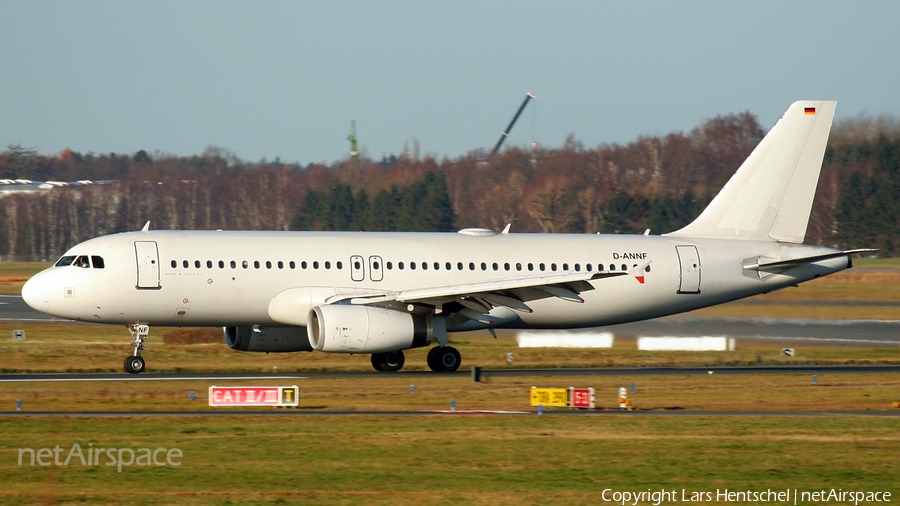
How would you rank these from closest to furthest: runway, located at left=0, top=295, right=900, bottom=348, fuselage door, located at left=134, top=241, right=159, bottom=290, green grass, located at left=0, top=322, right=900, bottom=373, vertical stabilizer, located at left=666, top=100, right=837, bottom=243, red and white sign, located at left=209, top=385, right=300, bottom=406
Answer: red and white sign, located at left=209, top=385, right=300, bottom=406
fuselage door, located at left=134, top=241, right=159, bottom=290
green grass, located at left=0, top=322, right=900, bottom=373
vertical stabilizer, located at left=666, top=100, right=837, bottom=243
runway, located at left=0, top=295, right=900, bottom=348

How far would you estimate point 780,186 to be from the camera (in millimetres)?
34500

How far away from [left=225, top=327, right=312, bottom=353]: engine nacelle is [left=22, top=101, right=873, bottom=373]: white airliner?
1.5 inches

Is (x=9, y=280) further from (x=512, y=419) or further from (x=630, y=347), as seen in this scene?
(x=512, y=419)

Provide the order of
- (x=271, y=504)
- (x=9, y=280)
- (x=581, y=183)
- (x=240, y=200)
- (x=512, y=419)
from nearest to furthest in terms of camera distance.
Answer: (x=271, y=504)
(x=512, y=419)
(x=9, y=280)
(x=581, y=183)
(x=240, y=200)

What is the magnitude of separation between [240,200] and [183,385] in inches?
3217

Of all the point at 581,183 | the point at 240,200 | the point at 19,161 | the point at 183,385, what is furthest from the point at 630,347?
the point at 19,161

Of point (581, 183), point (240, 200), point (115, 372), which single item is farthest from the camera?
point (240, 200)

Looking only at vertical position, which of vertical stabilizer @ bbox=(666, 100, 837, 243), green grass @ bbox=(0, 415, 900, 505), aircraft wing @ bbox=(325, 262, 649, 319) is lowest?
green grass @ bbox=(0, 415, 900, 505)

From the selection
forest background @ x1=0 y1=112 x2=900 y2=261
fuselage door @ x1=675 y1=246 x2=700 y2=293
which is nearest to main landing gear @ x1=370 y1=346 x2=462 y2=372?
fuselage door @ x1=675 y1=246 x2=700 y2=293

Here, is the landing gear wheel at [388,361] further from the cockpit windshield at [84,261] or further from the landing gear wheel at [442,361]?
the cockpit windshield at [84,261]

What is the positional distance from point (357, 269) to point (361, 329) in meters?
3.10

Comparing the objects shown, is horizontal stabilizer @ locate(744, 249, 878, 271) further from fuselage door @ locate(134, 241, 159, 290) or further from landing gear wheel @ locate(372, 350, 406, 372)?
fuselage door @ locate(134, 241, 159, 290)

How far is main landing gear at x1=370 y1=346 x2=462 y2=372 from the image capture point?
30.1 meters

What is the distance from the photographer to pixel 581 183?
98562 millimetres
